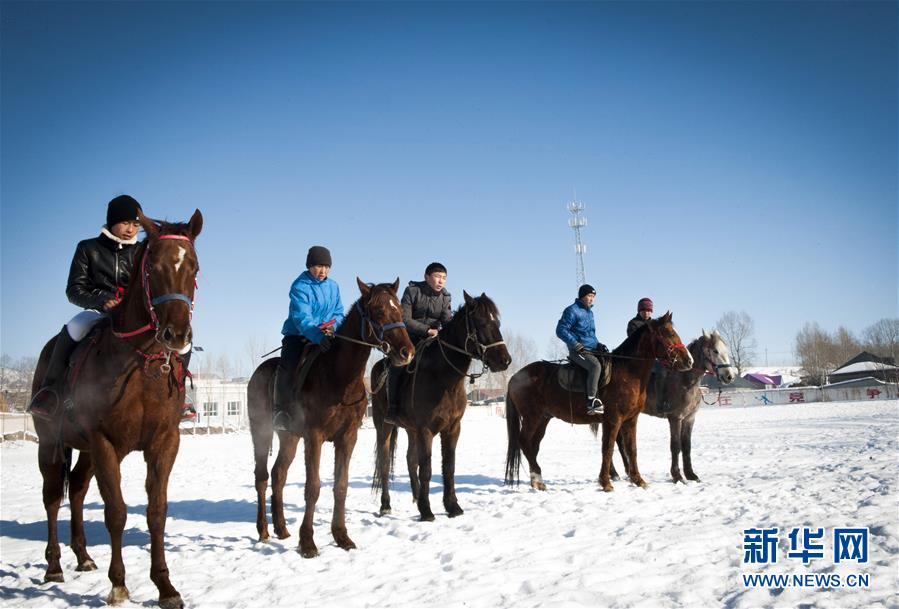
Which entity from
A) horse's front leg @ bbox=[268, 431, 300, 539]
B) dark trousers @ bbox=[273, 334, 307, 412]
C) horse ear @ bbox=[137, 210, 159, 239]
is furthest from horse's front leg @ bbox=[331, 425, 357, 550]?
horse ear @ bbox=[137, 210, 159, 239]

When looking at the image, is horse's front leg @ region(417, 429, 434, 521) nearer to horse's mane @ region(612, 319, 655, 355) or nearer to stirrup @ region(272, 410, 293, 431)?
stirrup @ region(272, 410, 293, 431)

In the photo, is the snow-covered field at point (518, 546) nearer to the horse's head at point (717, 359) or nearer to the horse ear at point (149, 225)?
the horse's head at point (717, 359)

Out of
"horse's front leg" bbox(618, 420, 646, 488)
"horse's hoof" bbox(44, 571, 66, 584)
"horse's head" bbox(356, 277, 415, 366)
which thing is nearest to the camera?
"horse's hoof" bbox(44, 571, 66, 584)

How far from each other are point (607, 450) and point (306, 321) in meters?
5.95

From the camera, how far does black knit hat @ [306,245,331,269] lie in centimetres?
722

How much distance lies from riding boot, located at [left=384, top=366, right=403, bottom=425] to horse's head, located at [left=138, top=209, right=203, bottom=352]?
173 inches

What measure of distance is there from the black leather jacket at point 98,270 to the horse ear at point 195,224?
0.81 meters

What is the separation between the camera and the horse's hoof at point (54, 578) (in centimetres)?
549

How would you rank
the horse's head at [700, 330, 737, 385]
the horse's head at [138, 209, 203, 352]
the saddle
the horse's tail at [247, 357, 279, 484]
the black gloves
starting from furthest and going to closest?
the horse's head at [700, 330, 737, 385]
the saddle
the horse's tail at [247, 357, 279, 484]
the black gloves
the horse's head at [138, 209, 203, 352]

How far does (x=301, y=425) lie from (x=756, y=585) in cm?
454

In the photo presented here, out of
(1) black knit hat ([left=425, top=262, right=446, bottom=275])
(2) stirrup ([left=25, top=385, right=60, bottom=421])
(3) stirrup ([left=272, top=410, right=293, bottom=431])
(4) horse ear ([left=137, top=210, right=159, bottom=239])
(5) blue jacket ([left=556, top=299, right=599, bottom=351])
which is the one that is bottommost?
(3) stirrup ([left=272, top=410, right=293, bottom=431])

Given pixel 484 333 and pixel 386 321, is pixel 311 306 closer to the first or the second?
pixel 386 321

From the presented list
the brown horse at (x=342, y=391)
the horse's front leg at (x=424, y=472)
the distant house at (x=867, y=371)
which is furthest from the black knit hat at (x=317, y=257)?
the distant house at (x=867, y=371)

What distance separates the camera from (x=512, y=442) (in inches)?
445
